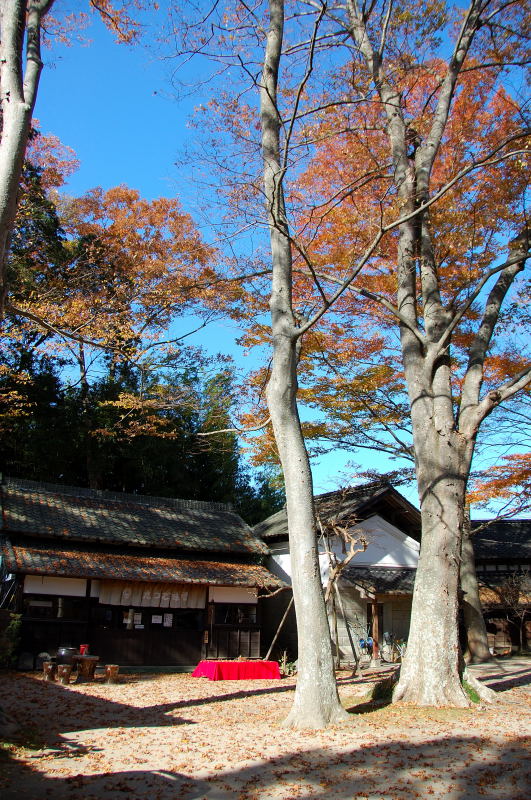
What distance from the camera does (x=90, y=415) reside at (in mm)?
22625

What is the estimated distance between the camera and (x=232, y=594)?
17344mm

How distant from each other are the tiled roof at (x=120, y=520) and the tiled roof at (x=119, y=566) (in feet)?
1.26

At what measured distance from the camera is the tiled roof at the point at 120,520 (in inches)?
619

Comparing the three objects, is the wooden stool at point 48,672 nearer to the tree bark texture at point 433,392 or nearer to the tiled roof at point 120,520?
the tiled roof at point 120,520

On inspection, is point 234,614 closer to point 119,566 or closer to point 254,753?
point 119,566

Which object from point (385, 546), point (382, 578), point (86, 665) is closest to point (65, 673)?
point (86, 665)

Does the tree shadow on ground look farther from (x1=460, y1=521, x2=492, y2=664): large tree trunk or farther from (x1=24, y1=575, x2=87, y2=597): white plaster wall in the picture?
(x1=460, y1=521, x2=492, y2=664): large tree trunk

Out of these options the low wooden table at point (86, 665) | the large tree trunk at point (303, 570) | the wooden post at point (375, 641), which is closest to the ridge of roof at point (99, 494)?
the low wooden table at point (86, 665)

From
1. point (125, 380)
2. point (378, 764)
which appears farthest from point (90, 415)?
point (378, 764)

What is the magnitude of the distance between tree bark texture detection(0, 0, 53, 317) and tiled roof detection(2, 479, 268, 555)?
36.1ft

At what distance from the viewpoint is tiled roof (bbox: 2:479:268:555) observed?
1573cm

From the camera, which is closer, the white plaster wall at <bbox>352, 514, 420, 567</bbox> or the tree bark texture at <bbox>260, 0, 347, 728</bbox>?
the tree bark texture at <bbox>260, 0, 347, 728</bbox>

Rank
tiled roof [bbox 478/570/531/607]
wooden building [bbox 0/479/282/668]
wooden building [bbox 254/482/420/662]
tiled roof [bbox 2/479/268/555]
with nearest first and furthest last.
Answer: wooden building [bbox 0/479/282/668] < tiled roof [bbox 2/479/268/555] < wooden building [bbox 254/482/420/662] < tiled roof [bbox 478/570/531/607]

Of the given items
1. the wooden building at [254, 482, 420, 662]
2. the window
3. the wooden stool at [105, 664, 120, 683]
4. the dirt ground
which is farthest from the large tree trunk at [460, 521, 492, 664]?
the wooden stool at [105, 664, 120, 683]
